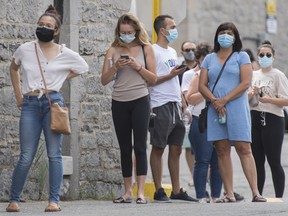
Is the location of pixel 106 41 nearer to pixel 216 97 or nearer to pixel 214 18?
pixel 216 97

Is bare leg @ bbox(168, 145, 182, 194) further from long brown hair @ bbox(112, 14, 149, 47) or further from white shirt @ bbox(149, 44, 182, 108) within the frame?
long brown hair @ bbox(112, 14, 149, 47)

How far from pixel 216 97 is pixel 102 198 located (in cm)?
221

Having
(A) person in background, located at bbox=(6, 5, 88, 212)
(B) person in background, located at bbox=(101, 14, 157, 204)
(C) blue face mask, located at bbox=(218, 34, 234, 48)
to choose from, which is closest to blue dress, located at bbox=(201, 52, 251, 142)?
(C) blue face mask, located at bbox=(218, 34, 234, 48)

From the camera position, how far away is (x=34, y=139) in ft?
38.6

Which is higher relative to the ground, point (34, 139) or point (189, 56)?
point (189, 56)

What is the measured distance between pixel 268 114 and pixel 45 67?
3.14 m

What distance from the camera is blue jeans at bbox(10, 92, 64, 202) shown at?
38.5 feet

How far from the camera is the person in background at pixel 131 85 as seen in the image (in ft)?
41.5

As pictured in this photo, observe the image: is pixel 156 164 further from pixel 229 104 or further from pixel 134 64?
pixel 134 64

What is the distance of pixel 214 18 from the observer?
33.2 metres

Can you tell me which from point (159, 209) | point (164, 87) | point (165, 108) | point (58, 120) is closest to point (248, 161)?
point (165, 108)

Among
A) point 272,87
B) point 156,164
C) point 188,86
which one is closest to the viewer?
point 156,164

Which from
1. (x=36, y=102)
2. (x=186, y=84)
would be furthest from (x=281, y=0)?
(x=36, y=102)

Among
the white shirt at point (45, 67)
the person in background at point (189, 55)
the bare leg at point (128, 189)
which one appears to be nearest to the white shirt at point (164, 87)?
the bare leg at point (128, 189)
